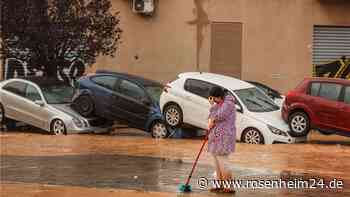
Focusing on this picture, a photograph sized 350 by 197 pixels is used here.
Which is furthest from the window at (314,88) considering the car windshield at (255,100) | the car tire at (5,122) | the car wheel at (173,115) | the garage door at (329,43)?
the garage door at (329,43)

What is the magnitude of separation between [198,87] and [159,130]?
1.57m

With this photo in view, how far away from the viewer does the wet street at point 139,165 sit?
1007 cm

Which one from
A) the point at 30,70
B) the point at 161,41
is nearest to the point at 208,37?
the point at 161,41

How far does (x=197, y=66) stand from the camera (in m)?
29.0

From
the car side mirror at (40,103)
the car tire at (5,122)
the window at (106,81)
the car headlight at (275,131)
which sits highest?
the window at (106,81)

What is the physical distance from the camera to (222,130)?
988 cm

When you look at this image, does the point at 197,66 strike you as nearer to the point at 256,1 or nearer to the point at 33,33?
the point at 256,1

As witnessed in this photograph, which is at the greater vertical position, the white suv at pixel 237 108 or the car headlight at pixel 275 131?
the white suv at pixel 237 108

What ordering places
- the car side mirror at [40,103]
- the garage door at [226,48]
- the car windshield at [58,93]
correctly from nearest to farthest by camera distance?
the car side mirror at [40,103], the car windshield at [58,93], the garage door at [226,48]

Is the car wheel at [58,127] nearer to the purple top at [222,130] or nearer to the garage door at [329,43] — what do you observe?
the purple top at [222,130]

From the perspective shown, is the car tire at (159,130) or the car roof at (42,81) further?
the car roof at (42,81)

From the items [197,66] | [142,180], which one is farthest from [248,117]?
[197,66]

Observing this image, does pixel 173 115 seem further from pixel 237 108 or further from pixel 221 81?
pixel 237 108

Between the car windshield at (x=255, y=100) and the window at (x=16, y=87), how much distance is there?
614 centimetres
